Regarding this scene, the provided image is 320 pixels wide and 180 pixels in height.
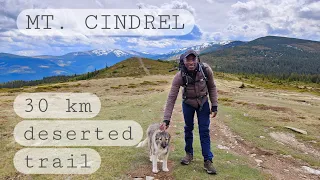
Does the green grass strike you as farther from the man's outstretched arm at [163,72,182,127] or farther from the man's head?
the man's head

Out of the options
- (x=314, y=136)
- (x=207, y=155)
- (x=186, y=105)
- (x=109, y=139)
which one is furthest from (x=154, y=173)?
(x=314, y=136)

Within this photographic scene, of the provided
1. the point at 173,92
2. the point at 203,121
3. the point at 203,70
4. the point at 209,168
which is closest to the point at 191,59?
the point at 203,70

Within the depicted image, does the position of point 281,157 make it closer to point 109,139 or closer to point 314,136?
point 314,136

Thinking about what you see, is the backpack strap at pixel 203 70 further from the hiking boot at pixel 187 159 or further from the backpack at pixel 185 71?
the hiking boot at pixel 187 159

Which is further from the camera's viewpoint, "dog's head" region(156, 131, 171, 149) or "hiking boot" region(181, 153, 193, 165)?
"hiking boot" region(181, 153, 193, 165)

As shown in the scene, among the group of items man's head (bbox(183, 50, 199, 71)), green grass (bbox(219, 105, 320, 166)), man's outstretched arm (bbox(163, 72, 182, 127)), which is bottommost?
green grass (bbox(219, 105, 320, 166))

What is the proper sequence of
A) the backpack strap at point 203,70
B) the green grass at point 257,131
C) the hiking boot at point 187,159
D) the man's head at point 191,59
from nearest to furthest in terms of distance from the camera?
the man's head at point 191,59 → the backpack strap at point 203,70 → the hiking boot at point 187,159 → the green grass at point 257,131

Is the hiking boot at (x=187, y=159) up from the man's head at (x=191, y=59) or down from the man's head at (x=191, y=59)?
down

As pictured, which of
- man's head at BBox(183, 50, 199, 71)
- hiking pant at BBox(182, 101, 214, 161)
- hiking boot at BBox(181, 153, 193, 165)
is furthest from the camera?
hiking boot at BBox(181, 153, 193, 165)

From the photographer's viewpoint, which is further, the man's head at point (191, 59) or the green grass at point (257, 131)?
the green grass at point (257, 131)

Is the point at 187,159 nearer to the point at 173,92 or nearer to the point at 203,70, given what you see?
→ the point at 173,92

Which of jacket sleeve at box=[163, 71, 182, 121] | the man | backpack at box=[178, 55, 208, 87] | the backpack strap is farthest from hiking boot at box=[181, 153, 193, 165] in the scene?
the backpack strap

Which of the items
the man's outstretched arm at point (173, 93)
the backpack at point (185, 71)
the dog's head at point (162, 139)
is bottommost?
the dog's head at point (162, 139)

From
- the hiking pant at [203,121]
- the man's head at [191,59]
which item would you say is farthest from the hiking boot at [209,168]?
the man's head at [191,59]
